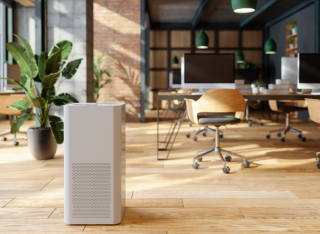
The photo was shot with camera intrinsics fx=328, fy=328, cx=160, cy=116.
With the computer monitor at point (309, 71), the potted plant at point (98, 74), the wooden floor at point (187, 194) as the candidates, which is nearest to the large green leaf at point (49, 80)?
the wooden floor at point (187, 194)

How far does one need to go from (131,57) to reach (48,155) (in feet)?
13.5

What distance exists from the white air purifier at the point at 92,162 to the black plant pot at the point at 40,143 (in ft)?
6.04

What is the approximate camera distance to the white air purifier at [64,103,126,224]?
182 cm

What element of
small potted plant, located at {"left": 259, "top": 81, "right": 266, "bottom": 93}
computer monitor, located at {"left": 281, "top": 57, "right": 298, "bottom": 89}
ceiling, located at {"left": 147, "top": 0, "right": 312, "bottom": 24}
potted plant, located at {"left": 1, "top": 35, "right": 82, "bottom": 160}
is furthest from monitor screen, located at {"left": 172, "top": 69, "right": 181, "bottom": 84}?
potted plant, located at {"left": 1, "top": 35, "right": 82, "bottom": 160}

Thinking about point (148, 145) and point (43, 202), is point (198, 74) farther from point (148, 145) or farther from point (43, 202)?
point (43, 202)

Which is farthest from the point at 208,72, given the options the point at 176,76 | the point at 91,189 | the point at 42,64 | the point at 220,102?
the point at 176,76

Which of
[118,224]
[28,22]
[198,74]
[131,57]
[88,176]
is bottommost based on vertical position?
[118,224]

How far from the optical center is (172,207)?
2.17 meters

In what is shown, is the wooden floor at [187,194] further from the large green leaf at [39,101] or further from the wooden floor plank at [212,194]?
the large green leaf at [39,101]

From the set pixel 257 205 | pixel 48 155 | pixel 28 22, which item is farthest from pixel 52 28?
pixel 28 22

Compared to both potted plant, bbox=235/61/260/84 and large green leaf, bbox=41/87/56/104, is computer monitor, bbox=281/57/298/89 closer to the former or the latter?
large green leaf, bbox=41/87/56/104

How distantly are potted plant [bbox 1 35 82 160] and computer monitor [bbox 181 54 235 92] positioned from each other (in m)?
1.35

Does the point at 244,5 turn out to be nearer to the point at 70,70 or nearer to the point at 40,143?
the point at 70,70

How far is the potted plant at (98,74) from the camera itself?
22.6 ft
